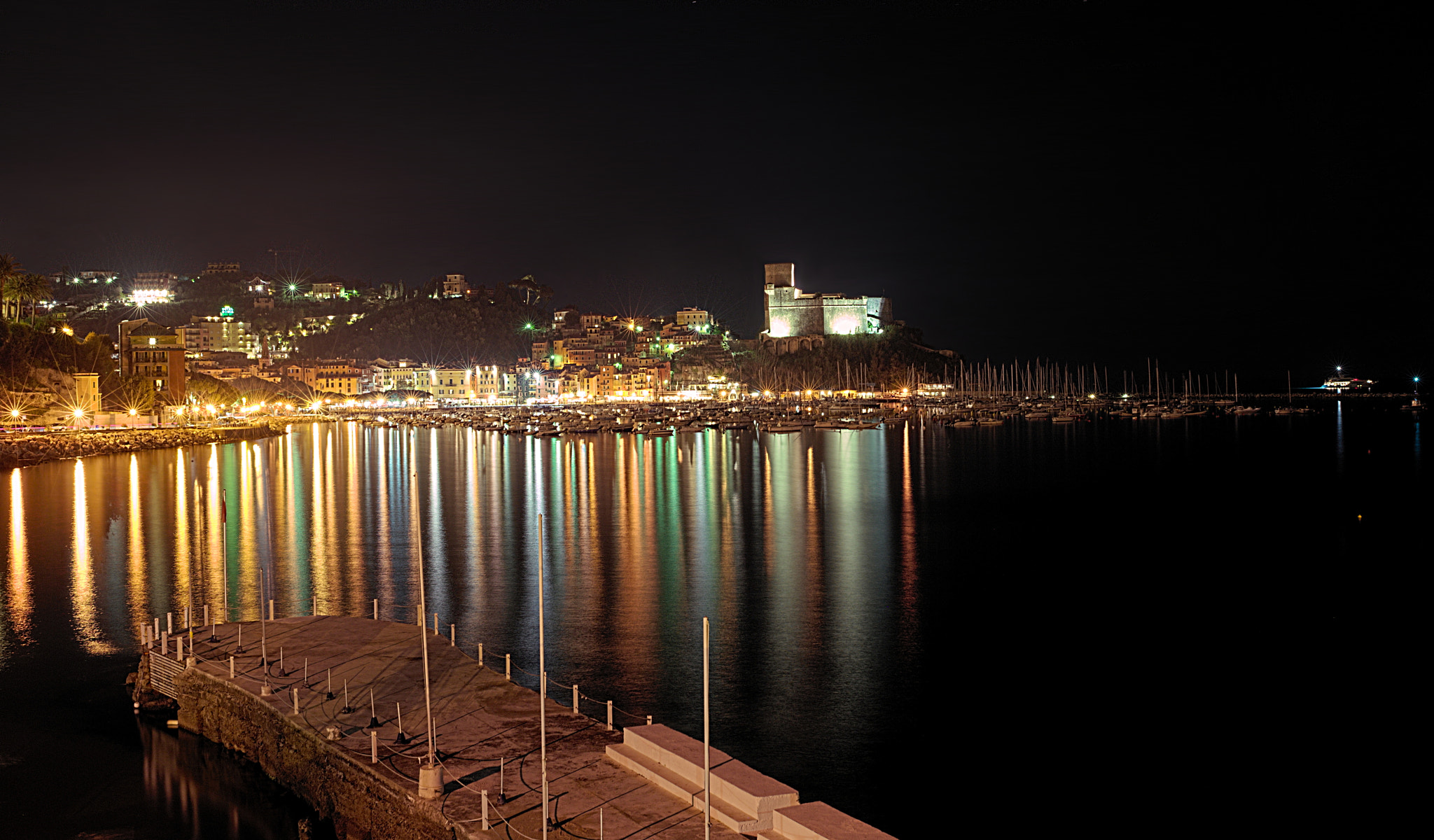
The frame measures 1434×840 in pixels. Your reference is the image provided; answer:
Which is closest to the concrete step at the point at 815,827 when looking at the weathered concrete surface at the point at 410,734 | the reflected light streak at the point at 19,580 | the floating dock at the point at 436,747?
the floating dock at the point at 436,747

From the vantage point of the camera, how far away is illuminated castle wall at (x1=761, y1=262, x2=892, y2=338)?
10800 cm

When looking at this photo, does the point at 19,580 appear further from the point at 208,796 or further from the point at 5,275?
the point at 5,275

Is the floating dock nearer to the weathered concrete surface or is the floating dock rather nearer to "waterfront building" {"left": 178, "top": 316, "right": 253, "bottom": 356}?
the weathered concrete surface

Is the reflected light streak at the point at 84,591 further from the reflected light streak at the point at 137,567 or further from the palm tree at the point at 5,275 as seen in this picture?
the palm tree at the point at 5,275

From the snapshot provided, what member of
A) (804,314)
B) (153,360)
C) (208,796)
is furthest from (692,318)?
(208,796)

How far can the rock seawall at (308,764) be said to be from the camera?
7.41 metres

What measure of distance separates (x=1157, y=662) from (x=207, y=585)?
14659 mm

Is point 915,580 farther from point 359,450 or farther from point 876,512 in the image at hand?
point 359,450

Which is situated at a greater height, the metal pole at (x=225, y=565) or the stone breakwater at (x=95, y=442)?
the stone breakwater at (x=95, y=442)

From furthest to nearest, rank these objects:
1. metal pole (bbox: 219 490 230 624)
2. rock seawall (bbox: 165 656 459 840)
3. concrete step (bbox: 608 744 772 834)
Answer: metal pole (bbox: 219 490 230 624) < rock seawall (bbox: 165 656 459 840) < concrete step (bbox: 608 744 772 834)

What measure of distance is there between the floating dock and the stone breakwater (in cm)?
3406

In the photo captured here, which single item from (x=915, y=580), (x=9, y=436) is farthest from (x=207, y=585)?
(x=9, y=436)

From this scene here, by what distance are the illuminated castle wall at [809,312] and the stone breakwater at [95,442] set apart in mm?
61650

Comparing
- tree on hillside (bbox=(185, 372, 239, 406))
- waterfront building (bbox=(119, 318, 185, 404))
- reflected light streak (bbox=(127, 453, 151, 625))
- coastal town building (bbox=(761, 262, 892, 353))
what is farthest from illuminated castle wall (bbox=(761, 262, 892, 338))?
reflected light streak (bbox=(127, 453, 151, 625))
